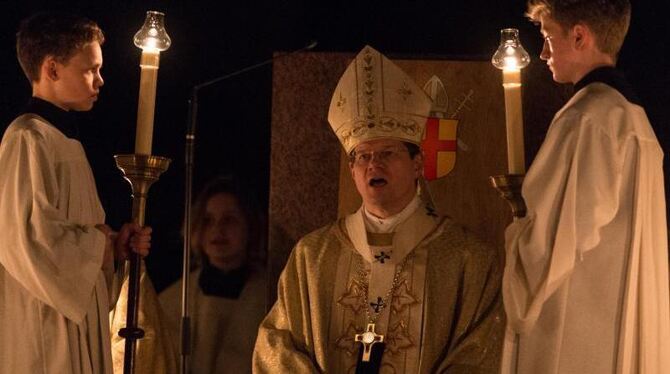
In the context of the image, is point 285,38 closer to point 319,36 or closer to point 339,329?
point 319,36

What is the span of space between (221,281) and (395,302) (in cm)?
131

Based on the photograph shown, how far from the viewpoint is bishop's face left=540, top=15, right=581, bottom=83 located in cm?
371

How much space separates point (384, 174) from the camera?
4.45 meters

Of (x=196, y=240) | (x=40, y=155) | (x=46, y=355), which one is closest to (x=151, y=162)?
(x=40, y=155)

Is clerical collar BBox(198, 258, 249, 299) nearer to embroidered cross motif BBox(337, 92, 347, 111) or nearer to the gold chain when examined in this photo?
the gold chain

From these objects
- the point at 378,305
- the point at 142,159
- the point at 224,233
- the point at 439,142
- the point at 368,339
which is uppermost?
the point at 439,142

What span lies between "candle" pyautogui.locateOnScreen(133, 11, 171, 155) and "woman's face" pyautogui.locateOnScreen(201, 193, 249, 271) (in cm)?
164

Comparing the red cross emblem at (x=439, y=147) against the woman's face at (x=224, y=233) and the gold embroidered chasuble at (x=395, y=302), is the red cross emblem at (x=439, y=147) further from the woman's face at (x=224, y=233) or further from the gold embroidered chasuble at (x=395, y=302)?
the woman's face at (x=224, y=233)

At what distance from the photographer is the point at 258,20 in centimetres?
557

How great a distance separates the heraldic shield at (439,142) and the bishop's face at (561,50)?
1.14 metres

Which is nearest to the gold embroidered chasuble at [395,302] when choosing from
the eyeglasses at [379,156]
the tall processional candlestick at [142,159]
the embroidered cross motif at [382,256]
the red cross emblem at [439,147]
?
the embroidered cross motif at [382,256]

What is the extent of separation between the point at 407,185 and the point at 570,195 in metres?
1.08

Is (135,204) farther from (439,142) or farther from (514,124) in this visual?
(439,142)

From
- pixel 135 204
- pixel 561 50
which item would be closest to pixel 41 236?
pixel 135 204
